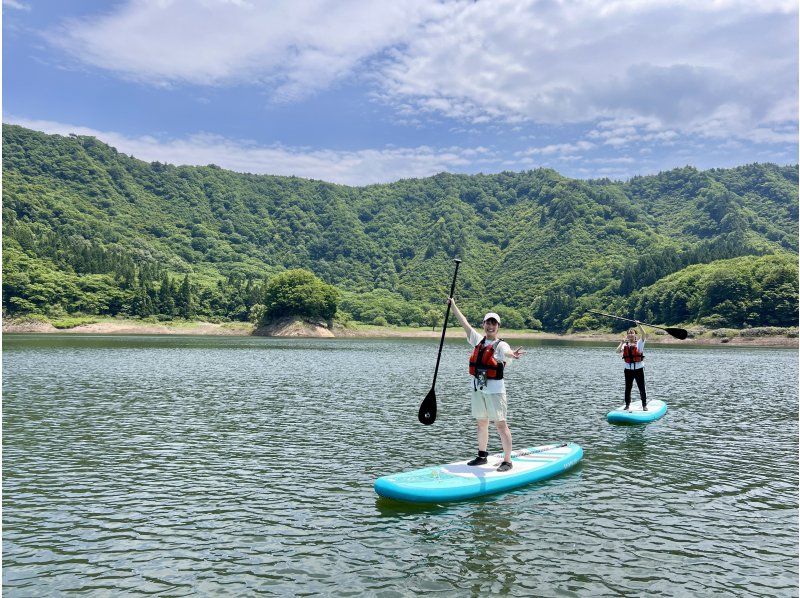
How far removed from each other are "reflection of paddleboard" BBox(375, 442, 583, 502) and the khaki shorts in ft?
5.45

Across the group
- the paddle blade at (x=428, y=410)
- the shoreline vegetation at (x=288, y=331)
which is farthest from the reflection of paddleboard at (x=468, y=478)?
the shoreline vegetation at (x=288, y=331)

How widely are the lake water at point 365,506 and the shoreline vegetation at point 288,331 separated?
117109mm

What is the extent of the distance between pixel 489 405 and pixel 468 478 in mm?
2019

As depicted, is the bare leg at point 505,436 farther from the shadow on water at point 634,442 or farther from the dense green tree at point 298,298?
the dense green tree at point 298,298

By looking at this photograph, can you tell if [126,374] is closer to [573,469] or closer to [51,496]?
[51,496]

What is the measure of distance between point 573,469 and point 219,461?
38.3ft

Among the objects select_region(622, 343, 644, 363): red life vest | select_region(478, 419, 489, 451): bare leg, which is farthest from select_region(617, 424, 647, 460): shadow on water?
select_region(478, 419, 489, 451): bare leg

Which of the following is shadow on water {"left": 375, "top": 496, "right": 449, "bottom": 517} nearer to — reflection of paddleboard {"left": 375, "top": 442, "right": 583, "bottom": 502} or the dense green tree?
reflection of paddleboard {"left": 375, "top": 442, "right": 583, "bottom": 502}

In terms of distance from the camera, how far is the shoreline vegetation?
137375 millimetres

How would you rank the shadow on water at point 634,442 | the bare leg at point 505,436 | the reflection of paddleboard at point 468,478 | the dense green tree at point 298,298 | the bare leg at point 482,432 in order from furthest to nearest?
the dense green tree at point 298,298 < the shadow on water at point 634,442 < the bare leg at point 482,432 < the bare leg at point 505,436 < the reflection of paddleboard at point 468,478

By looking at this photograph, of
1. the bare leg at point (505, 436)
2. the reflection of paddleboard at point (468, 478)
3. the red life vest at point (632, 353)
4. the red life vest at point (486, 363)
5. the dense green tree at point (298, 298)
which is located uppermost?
the dense green tree at point (298, 298)

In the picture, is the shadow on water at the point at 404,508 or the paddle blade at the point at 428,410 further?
the paddle blade at the point at 428,410

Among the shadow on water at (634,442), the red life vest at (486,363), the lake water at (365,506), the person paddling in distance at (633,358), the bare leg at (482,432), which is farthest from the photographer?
the person paddling in distance at (633,358)

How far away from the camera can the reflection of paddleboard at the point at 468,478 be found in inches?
581
